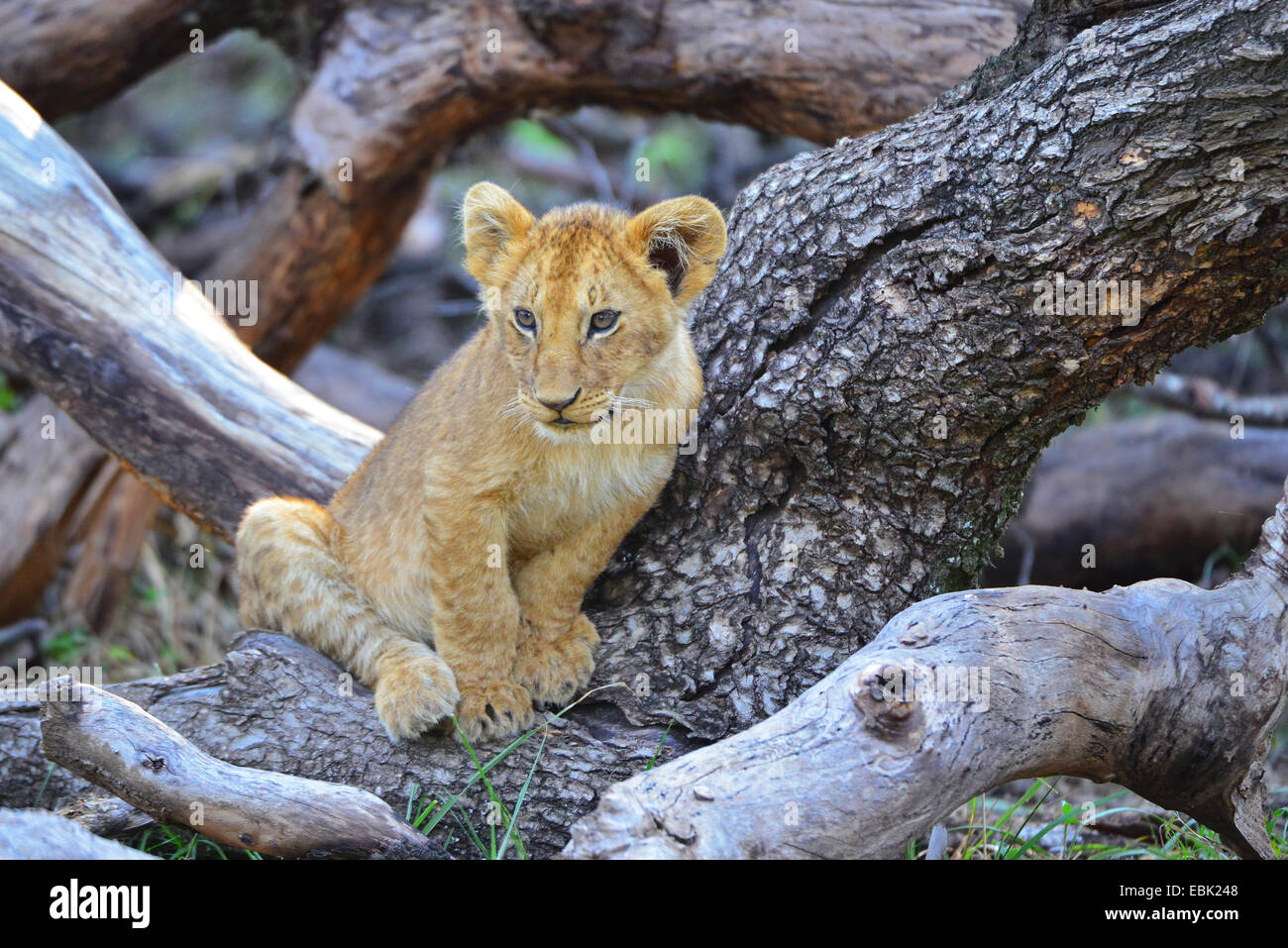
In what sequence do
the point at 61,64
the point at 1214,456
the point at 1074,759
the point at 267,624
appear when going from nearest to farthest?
the point at 1074,759 < the point at 267,624 < the point at 61,64 < the point at 1214,456

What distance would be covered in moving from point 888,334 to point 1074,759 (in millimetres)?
1607

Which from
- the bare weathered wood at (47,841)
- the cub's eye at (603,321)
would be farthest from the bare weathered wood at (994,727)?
the cub's eye at (603,321)

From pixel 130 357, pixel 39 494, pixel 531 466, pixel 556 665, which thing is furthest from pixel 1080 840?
pixel 39 494

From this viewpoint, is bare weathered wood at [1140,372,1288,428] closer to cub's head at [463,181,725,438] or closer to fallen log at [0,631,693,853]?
cub's head at [463,181,725,438]

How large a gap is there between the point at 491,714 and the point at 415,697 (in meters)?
0.30

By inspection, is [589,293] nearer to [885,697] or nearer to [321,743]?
[885,697]

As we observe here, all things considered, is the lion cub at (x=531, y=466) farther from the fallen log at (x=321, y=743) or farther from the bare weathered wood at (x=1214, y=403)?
the bare weathered wood at (x=1214, y=403)

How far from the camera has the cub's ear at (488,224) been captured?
4.61 m

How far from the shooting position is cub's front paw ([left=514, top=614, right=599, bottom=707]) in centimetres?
446

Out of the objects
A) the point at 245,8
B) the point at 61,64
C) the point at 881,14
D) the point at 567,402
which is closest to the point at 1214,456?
the point at 881,14

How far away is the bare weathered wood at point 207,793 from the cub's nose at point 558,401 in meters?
1.50

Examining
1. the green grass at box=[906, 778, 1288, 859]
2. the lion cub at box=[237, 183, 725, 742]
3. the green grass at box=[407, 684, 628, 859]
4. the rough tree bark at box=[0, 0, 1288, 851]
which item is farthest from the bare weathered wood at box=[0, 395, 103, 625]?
the green grass at box=[906, 778, 1288, 859]

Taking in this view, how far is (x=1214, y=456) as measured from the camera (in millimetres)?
8477
